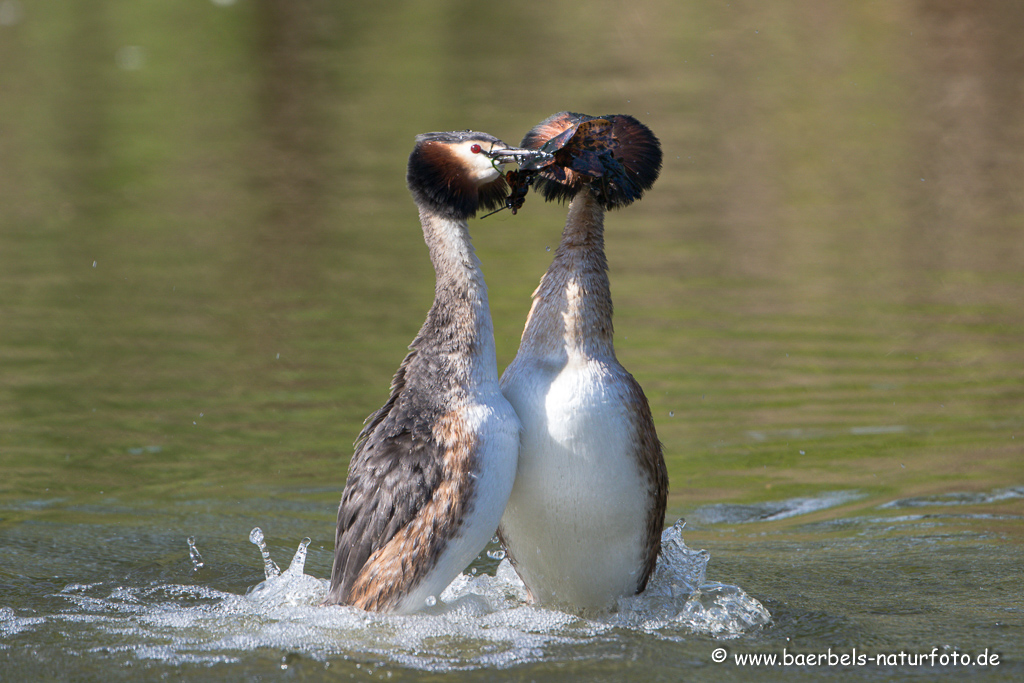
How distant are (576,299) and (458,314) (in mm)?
564

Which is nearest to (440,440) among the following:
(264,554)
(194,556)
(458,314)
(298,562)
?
(458,314)

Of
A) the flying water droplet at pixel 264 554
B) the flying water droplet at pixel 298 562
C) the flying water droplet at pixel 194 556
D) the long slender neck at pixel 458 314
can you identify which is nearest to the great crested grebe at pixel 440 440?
the long slender neck at pixel 458 314

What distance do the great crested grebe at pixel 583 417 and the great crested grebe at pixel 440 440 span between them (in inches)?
7.9

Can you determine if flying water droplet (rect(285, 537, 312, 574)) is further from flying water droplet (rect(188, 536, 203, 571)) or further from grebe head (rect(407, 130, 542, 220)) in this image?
grebe head (rect(407, 130, 542, 220))

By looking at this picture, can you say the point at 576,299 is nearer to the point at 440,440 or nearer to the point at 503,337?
the point at 440,440

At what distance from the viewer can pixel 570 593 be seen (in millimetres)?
6191

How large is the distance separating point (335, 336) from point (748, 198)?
7.97 meters

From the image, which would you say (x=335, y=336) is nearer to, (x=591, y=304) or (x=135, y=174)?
(x=591, y=304)

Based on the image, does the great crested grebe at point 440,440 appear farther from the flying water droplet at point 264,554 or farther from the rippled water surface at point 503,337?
the flying water droplet at point 264,554

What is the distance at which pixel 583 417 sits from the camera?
581 centimetres

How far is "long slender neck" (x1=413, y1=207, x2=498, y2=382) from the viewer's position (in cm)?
593

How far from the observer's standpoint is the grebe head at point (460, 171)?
19.2 feet

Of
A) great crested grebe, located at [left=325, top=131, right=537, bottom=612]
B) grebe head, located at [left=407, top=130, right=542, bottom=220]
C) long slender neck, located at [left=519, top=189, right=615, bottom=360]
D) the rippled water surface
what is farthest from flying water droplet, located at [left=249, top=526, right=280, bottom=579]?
grebe head, located at [left=407, top=130, right=542, bottom=220]

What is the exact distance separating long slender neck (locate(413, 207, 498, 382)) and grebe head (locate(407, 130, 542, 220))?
10cm
